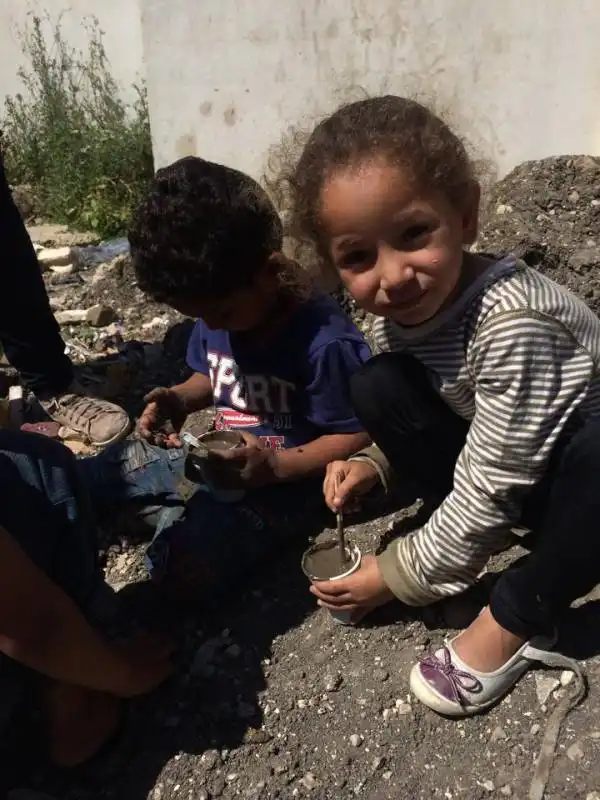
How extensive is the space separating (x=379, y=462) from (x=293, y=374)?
0.31 m

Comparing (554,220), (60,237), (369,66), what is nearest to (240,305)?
(554,220)

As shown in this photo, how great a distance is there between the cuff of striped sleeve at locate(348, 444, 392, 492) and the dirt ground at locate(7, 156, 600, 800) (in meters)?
0.26

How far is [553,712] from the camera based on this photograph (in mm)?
1683

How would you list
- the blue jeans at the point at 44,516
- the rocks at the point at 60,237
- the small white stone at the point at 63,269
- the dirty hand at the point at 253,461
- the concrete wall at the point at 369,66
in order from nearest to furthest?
the blue jeans at the point at 44,516 → the dirty hand at the point at 253,461 → the concrete wall at the point at 369,66 → the small white stone at the point at 63,269 → the rocks at the point at 60,237

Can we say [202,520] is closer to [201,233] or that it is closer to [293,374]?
[293,374]

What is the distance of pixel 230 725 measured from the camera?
5.81ft

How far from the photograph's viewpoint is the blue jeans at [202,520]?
6.61 ft

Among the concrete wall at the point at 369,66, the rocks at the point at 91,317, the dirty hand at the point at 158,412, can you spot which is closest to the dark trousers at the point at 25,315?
the rocks at the point at 91,317

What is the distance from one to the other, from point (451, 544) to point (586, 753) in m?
0.49

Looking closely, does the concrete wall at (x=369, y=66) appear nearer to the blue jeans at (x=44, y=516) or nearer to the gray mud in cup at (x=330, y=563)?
the gray mud in cup at (x=330, y=563)

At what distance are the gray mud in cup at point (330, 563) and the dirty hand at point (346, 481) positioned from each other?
12 cm

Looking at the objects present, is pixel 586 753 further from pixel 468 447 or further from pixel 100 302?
pixel 100 302

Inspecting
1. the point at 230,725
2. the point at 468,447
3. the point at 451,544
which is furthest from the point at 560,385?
the point at 230,725

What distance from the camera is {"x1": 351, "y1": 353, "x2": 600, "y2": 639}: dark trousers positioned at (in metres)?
1.51
